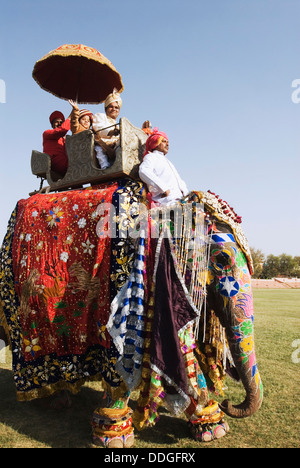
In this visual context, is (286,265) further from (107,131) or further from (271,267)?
(107,131)

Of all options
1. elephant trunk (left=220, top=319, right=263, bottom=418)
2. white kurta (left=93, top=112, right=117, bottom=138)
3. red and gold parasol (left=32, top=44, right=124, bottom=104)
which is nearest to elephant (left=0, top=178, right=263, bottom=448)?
elephant trunk (left=220, top=319, right=263, bottom=418)

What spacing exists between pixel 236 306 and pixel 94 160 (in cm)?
212

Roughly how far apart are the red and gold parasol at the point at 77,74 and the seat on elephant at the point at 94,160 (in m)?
0.99

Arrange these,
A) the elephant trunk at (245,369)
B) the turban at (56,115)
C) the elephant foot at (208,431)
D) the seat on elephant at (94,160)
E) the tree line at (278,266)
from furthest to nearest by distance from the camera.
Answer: the tree line at (278,266) < the turban at (56,115) < the seat on elephant at (94,160) < the elephant foot at (208,431) < the elephant trunk at (245,369)

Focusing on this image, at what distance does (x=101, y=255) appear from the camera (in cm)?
370

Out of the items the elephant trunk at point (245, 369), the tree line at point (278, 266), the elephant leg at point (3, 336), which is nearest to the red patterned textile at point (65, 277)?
the elephant leg at point (3, 336)

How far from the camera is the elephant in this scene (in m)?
3.29

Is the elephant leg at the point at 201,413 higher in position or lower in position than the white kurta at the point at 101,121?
lower

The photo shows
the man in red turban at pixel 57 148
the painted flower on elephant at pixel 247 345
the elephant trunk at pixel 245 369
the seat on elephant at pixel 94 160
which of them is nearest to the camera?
the elephant trunk at pixel 245 369

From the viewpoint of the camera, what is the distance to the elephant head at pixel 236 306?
10.2ft

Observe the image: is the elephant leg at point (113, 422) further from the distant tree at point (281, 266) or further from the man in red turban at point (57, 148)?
the distant tree at point (281, 266)
